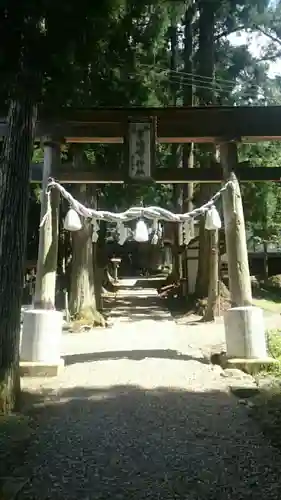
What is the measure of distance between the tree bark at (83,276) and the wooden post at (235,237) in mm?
6756

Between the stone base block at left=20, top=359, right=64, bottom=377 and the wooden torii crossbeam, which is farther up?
the wooden torii crossbeam

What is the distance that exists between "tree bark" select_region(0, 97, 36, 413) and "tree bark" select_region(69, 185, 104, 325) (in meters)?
8.78

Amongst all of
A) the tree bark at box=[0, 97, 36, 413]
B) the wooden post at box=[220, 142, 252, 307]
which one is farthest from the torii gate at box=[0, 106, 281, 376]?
the tree bark at box=[0, 97, 36, 413]

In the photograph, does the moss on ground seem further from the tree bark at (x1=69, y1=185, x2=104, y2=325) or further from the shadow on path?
the tree bark at (x1=69, y1=185, x2=104, y2=325)

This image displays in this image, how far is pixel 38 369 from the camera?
6973 mm

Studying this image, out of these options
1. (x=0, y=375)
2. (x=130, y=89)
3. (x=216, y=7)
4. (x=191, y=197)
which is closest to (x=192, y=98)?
(x=216, y=7)

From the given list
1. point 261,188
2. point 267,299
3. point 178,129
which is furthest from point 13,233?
point 267,299

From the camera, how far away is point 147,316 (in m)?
16.6

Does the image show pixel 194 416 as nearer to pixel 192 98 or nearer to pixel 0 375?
pixel 0 375

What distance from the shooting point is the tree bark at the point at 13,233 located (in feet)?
15.9

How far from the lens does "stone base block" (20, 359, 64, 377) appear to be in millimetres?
6957

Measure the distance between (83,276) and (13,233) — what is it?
930 cm

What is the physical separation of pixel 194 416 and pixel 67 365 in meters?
3.21

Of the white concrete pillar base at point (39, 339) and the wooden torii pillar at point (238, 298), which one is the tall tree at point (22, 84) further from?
the wooden torii pillar at point (238, 298)
